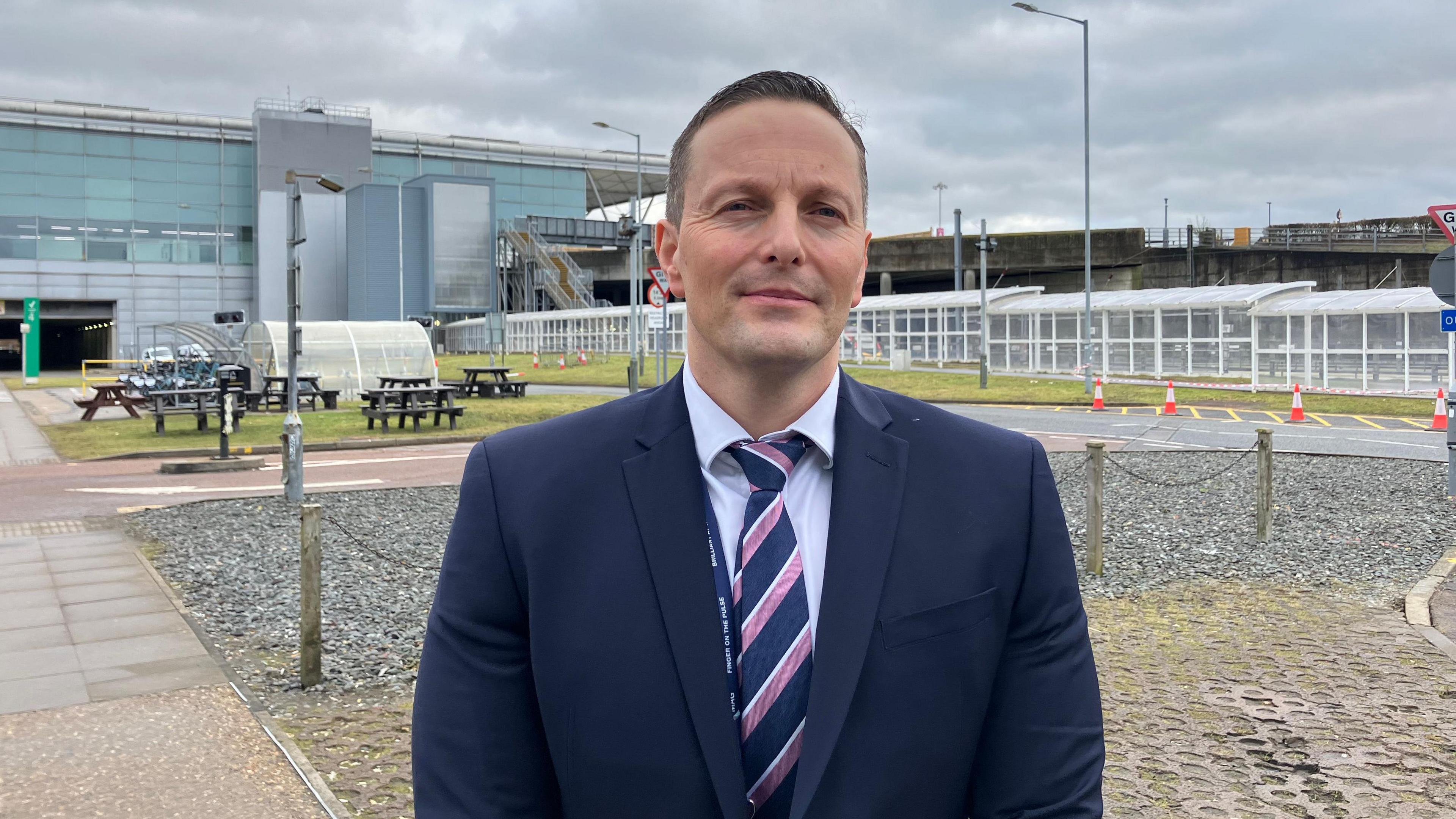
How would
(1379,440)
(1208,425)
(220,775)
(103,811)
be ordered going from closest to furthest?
(103,811), (220,775), (1379,440), (1208,425)

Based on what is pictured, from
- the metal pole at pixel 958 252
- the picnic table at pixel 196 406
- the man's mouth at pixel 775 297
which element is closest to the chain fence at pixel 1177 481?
the man's mouth at pixel 775 297

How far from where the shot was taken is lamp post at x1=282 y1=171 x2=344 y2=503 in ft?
42.5

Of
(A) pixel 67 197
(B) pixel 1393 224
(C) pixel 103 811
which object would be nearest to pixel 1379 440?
(C) pixel 103 811

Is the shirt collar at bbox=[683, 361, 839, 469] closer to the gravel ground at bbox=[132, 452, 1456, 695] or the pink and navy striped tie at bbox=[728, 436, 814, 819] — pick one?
the pink and navy striped tie at bbox=[728, 436, 814, 819]

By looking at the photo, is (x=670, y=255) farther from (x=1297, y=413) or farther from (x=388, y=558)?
(x=1297, y=413)

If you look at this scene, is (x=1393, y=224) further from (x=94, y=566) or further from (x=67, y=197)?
(x=67, y=197)

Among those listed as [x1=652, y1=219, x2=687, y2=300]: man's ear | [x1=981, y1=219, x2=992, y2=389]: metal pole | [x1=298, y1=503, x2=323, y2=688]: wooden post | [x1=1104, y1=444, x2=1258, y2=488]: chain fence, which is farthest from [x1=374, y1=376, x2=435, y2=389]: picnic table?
[x1=652, y1=219, x2=687, y2=300]: man's ear

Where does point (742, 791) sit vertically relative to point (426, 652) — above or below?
below

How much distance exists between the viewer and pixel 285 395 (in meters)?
28.2

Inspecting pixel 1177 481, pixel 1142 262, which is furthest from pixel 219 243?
pixel 1177 481

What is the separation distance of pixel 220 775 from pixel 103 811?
0.48 m

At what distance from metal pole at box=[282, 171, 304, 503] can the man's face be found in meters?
11.6

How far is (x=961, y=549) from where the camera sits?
170 cm

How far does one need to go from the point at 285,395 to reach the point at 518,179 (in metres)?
51.0
